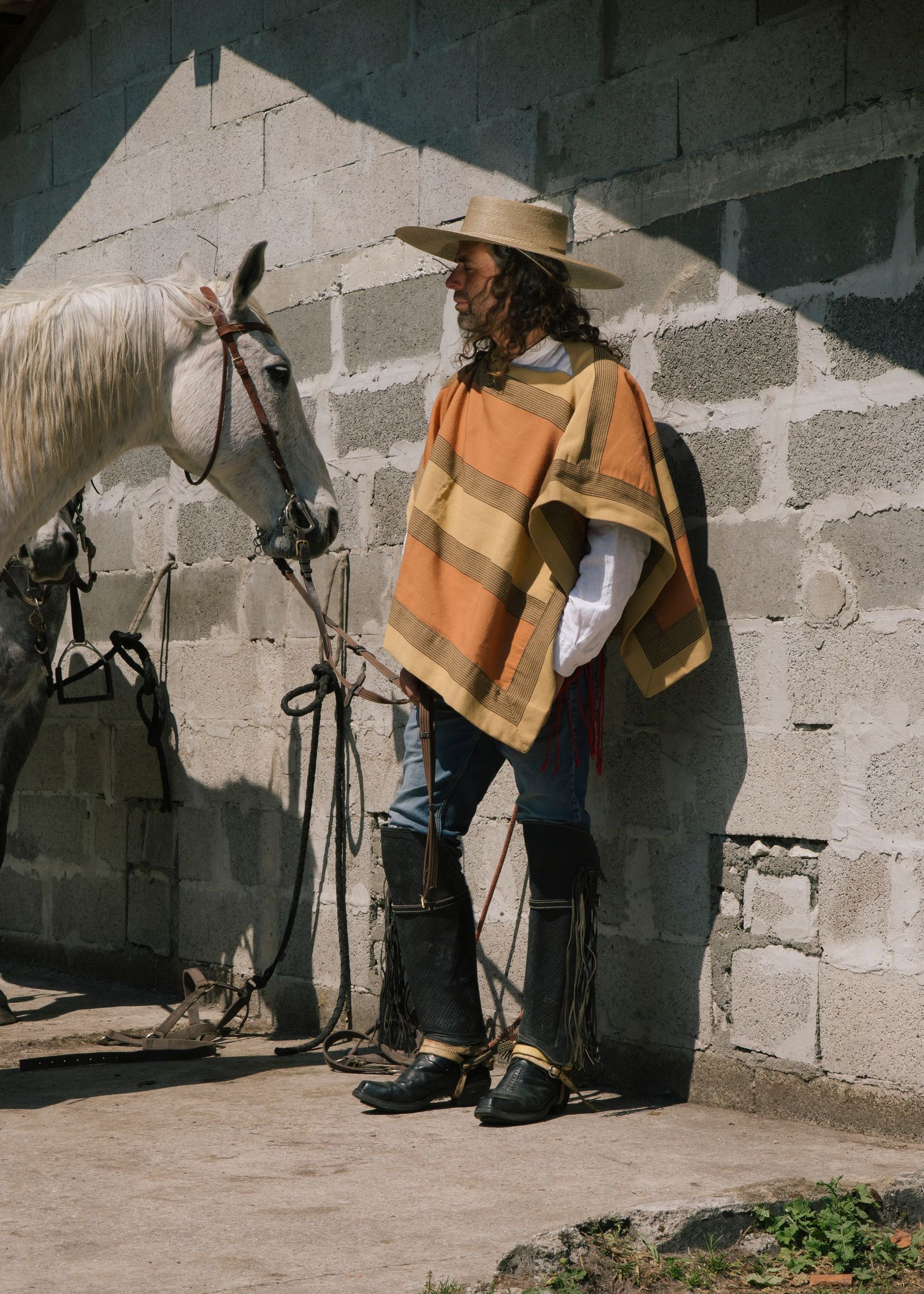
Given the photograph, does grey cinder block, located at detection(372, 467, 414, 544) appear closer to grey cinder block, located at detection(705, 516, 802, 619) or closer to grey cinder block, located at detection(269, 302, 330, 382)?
grey cinder block, located at detection(269, 302, 330, 382)

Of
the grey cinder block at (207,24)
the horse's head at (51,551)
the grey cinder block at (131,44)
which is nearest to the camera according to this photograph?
the horse's head at (51,551)

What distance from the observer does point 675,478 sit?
351 cm

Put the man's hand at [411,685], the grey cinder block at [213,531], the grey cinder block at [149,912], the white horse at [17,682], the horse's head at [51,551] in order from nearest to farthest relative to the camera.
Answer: the man's hand at [411,685] < the horse's head at [51,551] < the white horse at [17,682] < the grey cinder block at [213,531] < the grey cinder block at [149,912]

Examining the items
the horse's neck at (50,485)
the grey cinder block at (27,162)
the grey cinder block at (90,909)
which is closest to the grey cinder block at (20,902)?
the grey cinder block at (90,909)

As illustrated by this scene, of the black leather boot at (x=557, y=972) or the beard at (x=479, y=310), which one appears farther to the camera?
the beard at (x=479, y=310)

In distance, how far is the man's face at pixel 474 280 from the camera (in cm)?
334

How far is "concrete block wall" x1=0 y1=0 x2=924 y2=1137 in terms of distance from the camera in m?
3.08

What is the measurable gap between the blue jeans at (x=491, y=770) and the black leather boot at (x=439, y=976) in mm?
76

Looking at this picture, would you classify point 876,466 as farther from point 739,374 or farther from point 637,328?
point 637,328

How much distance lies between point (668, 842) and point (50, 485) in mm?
1714

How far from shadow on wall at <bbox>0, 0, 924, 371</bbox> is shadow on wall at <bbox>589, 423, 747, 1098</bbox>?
578 millimetres

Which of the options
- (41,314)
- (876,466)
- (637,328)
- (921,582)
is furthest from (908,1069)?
(41,314)

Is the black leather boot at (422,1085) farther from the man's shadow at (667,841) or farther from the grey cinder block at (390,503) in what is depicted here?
the grey cinder block at (390,503)

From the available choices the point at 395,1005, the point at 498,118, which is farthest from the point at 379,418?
the point at 395,1005
